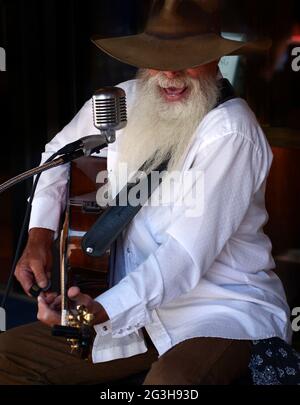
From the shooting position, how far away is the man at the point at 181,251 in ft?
6.35

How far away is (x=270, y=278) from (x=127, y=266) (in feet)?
1.32

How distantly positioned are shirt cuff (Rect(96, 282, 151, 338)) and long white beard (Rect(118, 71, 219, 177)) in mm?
422

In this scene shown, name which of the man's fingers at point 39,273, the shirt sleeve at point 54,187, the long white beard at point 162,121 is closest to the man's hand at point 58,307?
the man's fingers at point 39,273

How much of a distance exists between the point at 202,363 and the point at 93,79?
1.93 metres

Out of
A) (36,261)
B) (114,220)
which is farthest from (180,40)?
(36,261)

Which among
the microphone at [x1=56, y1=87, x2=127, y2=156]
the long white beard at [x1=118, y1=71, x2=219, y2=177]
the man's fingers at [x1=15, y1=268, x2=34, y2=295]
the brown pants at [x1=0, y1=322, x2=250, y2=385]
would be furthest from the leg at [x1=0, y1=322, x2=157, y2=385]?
the microphone at [x1=56, y1=87, x2=127, y2=156]

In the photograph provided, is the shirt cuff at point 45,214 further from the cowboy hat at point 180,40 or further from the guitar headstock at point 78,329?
the guitar headstock at point 78,329

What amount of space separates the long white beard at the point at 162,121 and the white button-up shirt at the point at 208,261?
0.04 meters

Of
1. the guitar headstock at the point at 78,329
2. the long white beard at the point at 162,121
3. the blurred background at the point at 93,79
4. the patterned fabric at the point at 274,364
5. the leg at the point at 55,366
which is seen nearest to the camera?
the guitar headstock at the point at 78,329

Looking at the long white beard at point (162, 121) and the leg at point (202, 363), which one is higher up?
the long white beard at point (162, 121)

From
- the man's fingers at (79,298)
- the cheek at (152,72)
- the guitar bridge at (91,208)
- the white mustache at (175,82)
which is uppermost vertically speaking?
the cheek at (152,72)

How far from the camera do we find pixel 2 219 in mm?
3930

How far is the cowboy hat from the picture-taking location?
6.89ft
